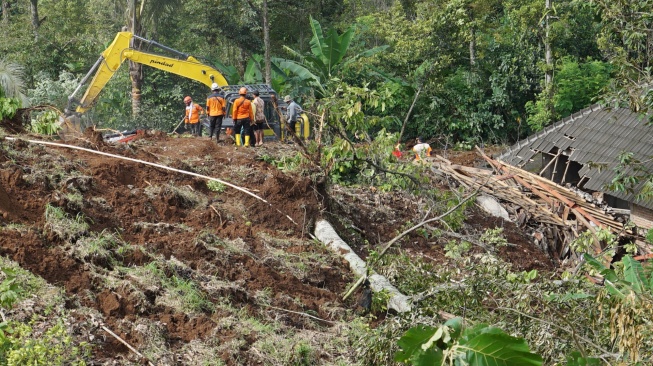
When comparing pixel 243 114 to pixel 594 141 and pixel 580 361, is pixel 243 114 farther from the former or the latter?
pixel 580 361

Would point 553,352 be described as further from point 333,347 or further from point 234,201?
point 234,201

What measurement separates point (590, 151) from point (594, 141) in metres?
0.40

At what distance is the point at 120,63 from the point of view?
2038cm

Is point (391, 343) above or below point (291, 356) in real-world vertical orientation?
above

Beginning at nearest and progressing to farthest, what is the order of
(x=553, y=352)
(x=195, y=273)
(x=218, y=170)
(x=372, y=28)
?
1. (x=553, y=352)
2. (x=195, y=273)
3. (x=218, y=170)
4. (x=372, y=28)

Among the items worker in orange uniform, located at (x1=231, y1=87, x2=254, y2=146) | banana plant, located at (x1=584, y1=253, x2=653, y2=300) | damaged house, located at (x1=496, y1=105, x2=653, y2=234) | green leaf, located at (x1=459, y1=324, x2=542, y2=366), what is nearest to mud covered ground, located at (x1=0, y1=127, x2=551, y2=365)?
worker in orange uniform, located at (x1=231, y1=87, x2=254, y2=146)

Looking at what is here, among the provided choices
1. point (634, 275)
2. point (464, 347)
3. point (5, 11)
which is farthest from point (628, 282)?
point (5, 11)

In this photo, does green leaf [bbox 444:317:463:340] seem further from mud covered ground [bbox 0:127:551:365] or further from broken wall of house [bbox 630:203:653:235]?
broken wall of house [bbox 630:203:653:235]

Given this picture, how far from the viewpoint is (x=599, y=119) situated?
1967 centimetres

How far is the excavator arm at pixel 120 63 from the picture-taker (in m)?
19.8

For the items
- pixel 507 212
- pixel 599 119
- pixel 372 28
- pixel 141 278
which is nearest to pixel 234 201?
pixel 141 278

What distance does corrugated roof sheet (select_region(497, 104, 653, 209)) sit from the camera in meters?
17.9

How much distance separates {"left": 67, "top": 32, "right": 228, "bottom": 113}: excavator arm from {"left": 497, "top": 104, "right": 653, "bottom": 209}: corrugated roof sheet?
7332mm

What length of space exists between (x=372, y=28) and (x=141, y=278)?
22.4m
